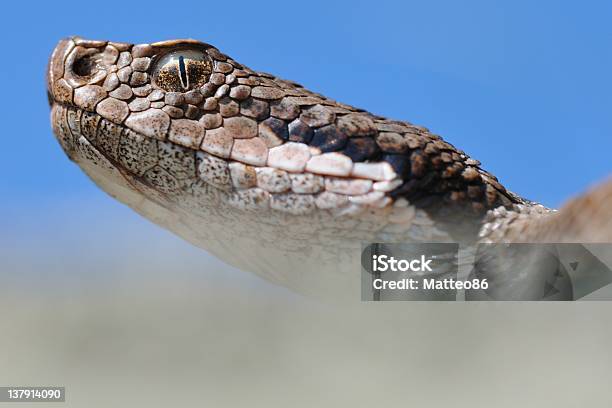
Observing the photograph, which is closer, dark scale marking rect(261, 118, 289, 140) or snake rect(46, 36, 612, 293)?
snake rect(46, 36, 612, 293)

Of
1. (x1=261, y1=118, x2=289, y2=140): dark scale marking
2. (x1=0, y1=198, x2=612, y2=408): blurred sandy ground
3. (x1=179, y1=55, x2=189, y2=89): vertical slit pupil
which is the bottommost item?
(x1=0, y1=198, x2=612, y2=408): blurred sandy ground

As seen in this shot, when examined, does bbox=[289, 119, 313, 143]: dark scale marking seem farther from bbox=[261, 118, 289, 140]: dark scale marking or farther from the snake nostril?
the snake nostril

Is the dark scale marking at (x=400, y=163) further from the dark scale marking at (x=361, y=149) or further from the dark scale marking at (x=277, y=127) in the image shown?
the dark scale marking at (x=277, y=127)

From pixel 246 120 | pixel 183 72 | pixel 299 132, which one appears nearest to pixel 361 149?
pixel 299 132

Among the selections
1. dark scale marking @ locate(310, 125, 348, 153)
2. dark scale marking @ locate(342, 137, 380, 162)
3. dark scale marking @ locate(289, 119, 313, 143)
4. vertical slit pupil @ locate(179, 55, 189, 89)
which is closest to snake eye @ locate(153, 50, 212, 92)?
vertical slit pupil @ locate(179, 55, 189, 89)

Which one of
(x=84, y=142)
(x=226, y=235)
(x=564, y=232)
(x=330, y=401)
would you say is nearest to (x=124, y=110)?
(x=84, y=142)

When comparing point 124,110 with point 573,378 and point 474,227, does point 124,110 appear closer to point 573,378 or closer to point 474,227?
point 474,227

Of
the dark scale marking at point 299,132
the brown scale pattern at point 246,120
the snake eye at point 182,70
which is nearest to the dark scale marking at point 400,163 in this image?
the brown scale pattern at point 246,120

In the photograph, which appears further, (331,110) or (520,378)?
(331,110)

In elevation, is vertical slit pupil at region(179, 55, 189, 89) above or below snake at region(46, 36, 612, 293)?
above
